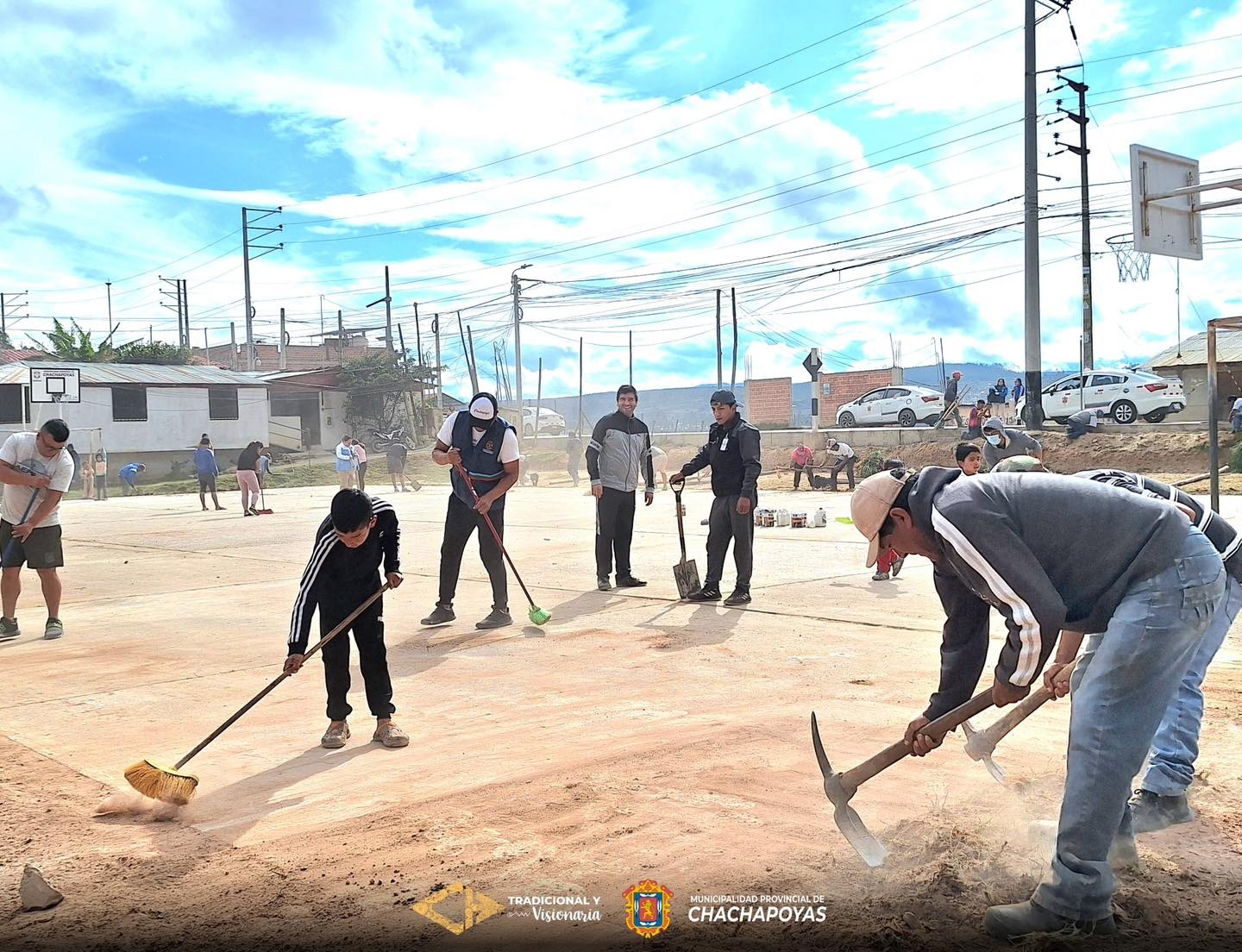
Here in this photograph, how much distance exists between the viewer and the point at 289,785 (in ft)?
15.0

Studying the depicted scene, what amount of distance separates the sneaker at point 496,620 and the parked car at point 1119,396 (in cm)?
2231

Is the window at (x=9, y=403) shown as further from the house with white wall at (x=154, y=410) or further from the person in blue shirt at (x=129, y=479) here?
the person in blue shirt at (x=129, y=479)

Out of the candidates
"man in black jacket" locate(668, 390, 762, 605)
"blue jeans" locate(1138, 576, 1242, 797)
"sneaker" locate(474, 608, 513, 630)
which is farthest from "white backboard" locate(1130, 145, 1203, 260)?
"blue jeans" locate(1138, 576, 1242, 797)

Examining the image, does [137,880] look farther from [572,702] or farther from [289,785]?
[572,702]

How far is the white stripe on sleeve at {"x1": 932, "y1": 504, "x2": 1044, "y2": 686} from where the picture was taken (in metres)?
3.04

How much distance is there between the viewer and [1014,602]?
10.0 ft

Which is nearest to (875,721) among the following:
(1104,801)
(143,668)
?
(1104,801)

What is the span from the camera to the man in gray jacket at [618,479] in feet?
33.2

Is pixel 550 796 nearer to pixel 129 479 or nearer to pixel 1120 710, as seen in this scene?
pixel 1120 710

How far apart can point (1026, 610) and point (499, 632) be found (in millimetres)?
5600

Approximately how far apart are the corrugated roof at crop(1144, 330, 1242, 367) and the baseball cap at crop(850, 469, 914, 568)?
116 ft

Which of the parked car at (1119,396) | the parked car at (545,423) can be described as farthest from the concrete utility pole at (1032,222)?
the parked car at (545,423)

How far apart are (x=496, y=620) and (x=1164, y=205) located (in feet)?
34.4

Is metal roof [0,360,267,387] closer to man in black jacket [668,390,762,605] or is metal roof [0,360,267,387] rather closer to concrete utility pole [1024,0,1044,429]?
concrete utility pole [1024,0,1044,429]
